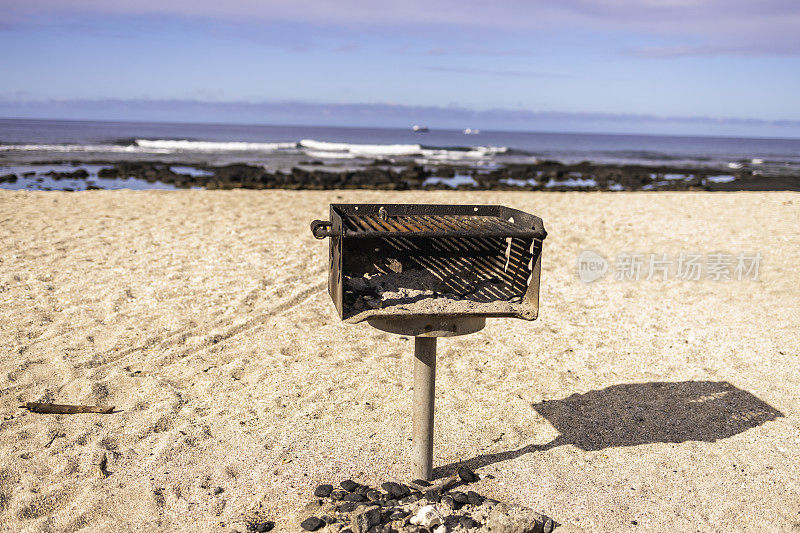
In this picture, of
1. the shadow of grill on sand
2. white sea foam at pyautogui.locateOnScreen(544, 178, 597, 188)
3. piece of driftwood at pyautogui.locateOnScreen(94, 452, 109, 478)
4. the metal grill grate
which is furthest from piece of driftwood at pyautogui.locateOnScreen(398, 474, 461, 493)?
white sea foam at pyautogui.locateOnScreen(544, 178, 597, 188)

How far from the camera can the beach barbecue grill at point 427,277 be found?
267 cm

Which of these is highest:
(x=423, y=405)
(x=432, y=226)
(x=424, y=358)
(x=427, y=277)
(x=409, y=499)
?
(x=432, y=226)

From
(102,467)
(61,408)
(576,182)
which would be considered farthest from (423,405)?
(576,182)

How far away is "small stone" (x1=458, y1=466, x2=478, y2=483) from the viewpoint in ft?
9.87

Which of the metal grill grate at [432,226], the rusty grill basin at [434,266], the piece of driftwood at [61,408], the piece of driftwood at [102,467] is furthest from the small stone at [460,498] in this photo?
the piece of driftwood at [61,408]

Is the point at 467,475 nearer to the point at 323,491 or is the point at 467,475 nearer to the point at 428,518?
the point at 428,518

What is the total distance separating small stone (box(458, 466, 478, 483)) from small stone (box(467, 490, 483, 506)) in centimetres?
15

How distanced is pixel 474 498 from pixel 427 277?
1.04 m

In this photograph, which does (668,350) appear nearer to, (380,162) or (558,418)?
(558,418)

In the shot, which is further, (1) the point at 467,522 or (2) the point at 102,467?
(2) the point at 102,467

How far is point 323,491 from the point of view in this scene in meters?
2.86

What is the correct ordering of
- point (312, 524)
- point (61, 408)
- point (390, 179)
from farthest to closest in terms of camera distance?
point (390, 179), point (61, 408), point (312, 524)

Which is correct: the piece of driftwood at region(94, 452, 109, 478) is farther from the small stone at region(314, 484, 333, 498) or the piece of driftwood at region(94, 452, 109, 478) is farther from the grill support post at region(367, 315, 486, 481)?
the grill support post at region(367, 315, 486, 481)

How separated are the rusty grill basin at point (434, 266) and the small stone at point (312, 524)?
35.2 inches
